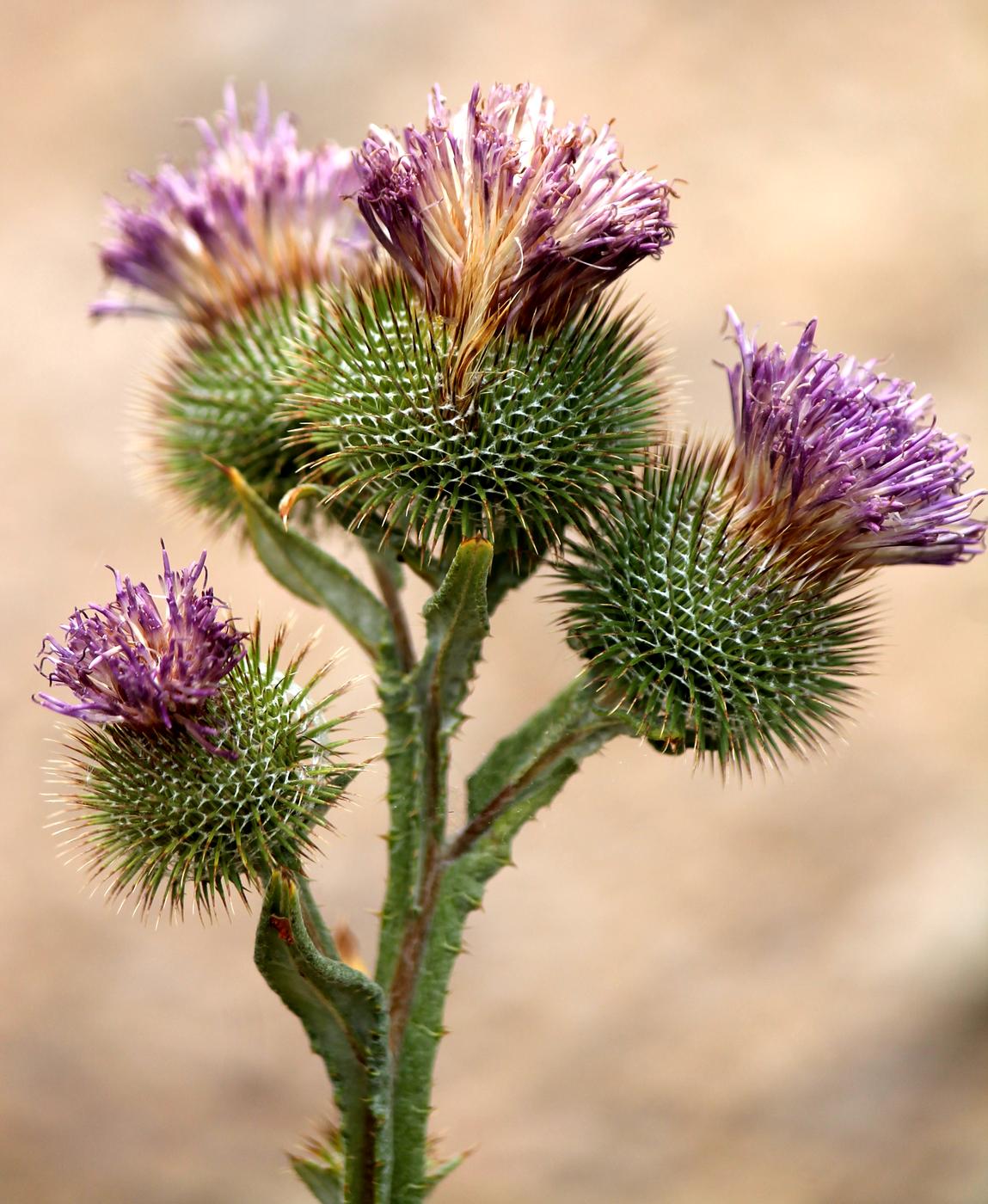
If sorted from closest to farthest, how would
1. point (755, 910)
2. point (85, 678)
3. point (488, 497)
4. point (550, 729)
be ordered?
point (85, 678)
point (488, 497)
point (550, 729)
point (755, 910)

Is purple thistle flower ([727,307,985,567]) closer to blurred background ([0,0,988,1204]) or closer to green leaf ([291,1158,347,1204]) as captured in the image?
green leaf ([291,1158,347,1204])

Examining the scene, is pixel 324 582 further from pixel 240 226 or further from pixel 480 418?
pixel 240 226

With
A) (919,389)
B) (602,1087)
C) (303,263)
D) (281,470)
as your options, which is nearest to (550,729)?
(281,470)

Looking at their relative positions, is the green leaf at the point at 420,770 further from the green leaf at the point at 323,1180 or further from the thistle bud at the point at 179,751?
the green leaf at the point at 323,1180

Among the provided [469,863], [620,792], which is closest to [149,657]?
[469,863]

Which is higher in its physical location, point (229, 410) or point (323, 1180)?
point (229, 410)

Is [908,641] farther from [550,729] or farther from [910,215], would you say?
[550,729]
